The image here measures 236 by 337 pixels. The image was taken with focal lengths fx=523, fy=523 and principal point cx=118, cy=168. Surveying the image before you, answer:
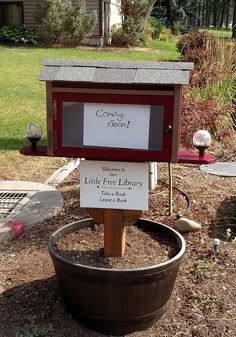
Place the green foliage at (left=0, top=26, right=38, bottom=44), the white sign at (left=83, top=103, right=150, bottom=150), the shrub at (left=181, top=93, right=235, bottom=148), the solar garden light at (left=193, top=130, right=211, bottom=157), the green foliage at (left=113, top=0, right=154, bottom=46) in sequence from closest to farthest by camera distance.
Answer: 1. the white sign at (left=83, top=103, right=150, bottom=150)
2. the solar garden light at (left=193, top=130, right=211, bottom=157)
3. the shrub at (left=181, top=93, right=235, bottom=148)
4. the green foliage at (left=0, top=26, right=38, bottom=44)
5. the green foliage at (left=113, top=0, right=154, bottom=46)

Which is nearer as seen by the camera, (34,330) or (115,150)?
(115,150)

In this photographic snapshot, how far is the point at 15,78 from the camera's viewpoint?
11.9 meters

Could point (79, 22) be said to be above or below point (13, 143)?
above

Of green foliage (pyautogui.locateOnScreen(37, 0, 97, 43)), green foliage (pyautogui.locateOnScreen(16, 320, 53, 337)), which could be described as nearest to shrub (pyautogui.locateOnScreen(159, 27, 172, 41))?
green foliage (pyautogui.locateOnScreen(37, 0, 97, 43))

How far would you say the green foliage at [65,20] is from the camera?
19.4m

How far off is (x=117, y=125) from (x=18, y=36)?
1916 centimetres

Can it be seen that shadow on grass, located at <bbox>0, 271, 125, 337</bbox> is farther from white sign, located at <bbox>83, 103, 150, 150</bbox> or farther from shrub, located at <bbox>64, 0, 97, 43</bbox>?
shrub, located at <bbox>64, 0, 97, 43</bbox>

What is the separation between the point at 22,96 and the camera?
9555mm

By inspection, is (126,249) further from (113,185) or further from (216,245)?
(216,245)

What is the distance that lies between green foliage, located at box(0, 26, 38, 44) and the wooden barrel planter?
61.6ft

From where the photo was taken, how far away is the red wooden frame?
2393 mm

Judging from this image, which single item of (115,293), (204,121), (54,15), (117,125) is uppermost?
(117,125)

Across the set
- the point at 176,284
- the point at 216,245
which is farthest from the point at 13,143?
the point at 176,284

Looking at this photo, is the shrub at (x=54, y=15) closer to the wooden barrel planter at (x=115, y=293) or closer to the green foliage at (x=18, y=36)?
the green foliage at (x=18, y=36)
